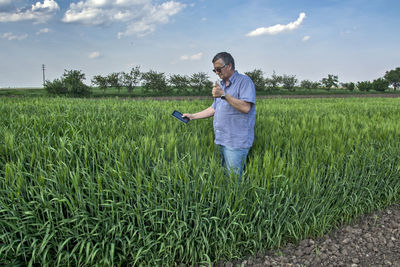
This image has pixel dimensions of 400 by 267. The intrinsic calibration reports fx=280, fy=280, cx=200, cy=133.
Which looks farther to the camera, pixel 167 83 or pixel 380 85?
pixel 380 85

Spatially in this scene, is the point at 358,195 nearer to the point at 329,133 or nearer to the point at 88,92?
the point at 329,133

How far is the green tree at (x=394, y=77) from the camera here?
69688 mm

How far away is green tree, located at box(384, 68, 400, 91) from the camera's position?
69688mm

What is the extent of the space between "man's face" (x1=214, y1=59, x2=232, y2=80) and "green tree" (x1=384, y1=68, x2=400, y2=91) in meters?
82.8

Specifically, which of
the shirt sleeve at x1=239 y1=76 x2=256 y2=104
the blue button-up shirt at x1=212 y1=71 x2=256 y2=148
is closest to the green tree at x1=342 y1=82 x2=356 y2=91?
the blue button-up shirt at x1=212 y1=71 x2=256 y2=148

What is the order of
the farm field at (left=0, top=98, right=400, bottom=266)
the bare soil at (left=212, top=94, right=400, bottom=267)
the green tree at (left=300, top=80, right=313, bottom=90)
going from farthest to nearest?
the green tree at (left=300, top=80, right=313, bottom=90), the bare soil at (left=212, top=94, right=400, bottom=267), the farm field at (left=0, top=98, right=400, bottom=266)

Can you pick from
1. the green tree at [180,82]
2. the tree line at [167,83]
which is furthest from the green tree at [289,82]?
the green tree at [180,82]

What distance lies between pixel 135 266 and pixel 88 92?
97.6 feet

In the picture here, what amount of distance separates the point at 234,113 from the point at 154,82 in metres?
34.8

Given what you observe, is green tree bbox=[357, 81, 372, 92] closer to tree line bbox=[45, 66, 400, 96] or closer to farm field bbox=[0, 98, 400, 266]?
tree line bbox=[45, 66, 400, 96]

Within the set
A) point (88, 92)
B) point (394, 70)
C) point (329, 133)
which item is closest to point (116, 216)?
point (329, 133)

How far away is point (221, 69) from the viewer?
10.9ft

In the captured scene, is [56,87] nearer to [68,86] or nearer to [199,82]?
[68,86]

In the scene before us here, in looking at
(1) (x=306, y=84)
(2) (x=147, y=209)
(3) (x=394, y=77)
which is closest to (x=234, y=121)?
(2) (x=147, y=209)
